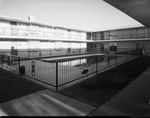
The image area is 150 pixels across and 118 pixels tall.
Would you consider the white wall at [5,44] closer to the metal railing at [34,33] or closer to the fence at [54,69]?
the metal railing at [34,33]

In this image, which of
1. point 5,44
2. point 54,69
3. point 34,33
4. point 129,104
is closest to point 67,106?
Result: point 129,104

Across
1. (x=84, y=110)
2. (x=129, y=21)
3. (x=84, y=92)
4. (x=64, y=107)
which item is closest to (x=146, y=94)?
(x=84, y=92)

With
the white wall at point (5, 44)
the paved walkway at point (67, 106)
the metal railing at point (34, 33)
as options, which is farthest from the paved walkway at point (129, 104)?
the metal railing at point (34, 33)

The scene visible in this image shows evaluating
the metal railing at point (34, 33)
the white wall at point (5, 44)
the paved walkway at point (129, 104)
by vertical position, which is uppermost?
the metal railing at point (34, 33)

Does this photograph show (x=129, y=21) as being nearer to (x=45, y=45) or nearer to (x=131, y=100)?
(x=45, y=45)

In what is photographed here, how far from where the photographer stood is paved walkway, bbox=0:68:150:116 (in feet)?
11.1

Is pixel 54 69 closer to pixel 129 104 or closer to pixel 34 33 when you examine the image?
pixel 129 104

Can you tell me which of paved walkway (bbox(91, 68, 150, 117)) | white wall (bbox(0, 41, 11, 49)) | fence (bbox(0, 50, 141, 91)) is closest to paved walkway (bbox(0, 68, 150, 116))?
paved walkway (bbox(91, 68, 150, 117))

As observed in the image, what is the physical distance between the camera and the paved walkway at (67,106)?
3377 millimetres

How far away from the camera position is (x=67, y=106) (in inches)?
148

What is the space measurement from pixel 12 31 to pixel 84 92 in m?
21.8

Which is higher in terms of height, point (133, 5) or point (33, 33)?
point (33, 33)

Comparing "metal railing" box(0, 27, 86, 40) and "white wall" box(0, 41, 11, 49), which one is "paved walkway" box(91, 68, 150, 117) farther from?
"metal railing" box(0, 27, 86, 40)

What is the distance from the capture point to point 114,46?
112 feet
